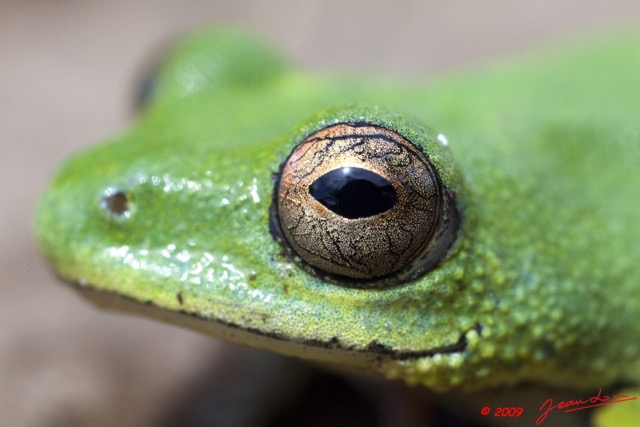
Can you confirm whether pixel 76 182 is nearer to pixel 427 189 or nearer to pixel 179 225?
pixel 179 225

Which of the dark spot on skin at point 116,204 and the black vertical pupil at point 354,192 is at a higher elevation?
the dark spot on skin at point 116,204

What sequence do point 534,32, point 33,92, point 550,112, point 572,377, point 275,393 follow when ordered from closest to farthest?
point 572,377
point 550,112
point 275,393
point 33,92
point 534,32

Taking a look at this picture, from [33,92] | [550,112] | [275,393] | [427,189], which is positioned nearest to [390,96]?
[550,112]

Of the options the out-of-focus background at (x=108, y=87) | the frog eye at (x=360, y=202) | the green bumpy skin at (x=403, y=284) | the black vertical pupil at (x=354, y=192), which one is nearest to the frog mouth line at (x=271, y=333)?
the green bumpy skin at (x=403, y=284)

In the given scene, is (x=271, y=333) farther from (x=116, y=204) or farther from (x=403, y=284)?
(x=116, y=204)

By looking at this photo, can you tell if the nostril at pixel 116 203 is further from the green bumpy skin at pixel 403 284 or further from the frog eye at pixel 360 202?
the frog eye at pixel 360 202
